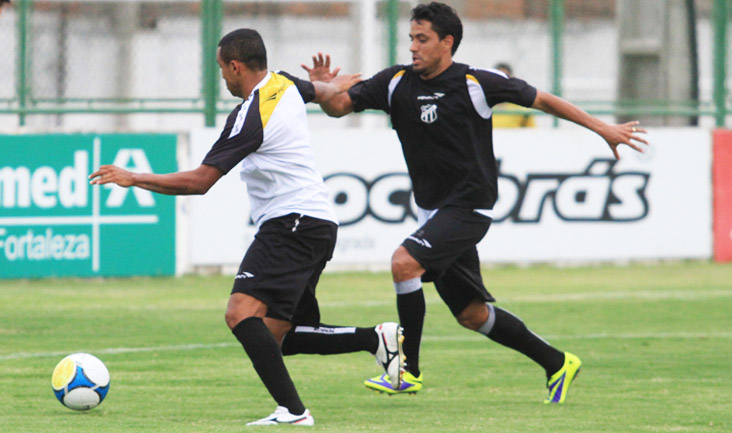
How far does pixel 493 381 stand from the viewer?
24.8ft

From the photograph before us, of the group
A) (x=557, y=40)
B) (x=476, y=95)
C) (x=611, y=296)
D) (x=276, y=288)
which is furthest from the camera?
(x=557, y=40)

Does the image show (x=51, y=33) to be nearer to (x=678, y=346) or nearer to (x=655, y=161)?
(x=655, y=161)

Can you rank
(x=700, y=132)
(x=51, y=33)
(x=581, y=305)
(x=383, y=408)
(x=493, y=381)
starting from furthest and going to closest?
1. (x=700, y=132)
2. (x=51, y=33)
3. (x=581, y=305)
4. (x=493, y=381)
5. (x=383, y=408)

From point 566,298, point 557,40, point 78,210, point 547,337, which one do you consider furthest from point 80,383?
point 557,40

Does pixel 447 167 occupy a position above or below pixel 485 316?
above

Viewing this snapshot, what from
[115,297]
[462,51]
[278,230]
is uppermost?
[462,51]

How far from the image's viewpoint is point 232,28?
14.4m

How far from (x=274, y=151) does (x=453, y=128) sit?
1106 millimetres

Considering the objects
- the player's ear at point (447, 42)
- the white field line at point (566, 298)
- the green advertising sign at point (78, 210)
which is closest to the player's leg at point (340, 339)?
the player's ear at point (447, 42)

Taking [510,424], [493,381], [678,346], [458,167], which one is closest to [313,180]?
[458,167]

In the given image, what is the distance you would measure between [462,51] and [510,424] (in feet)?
32.1

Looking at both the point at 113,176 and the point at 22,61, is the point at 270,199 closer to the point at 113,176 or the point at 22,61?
the point at 113,176

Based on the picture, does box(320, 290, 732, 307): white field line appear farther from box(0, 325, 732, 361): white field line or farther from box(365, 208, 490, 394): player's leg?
box(365, 208, 490, 394): player's leg

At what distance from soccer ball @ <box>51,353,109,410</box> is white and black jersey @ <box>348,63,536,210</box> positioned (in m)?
1.93
